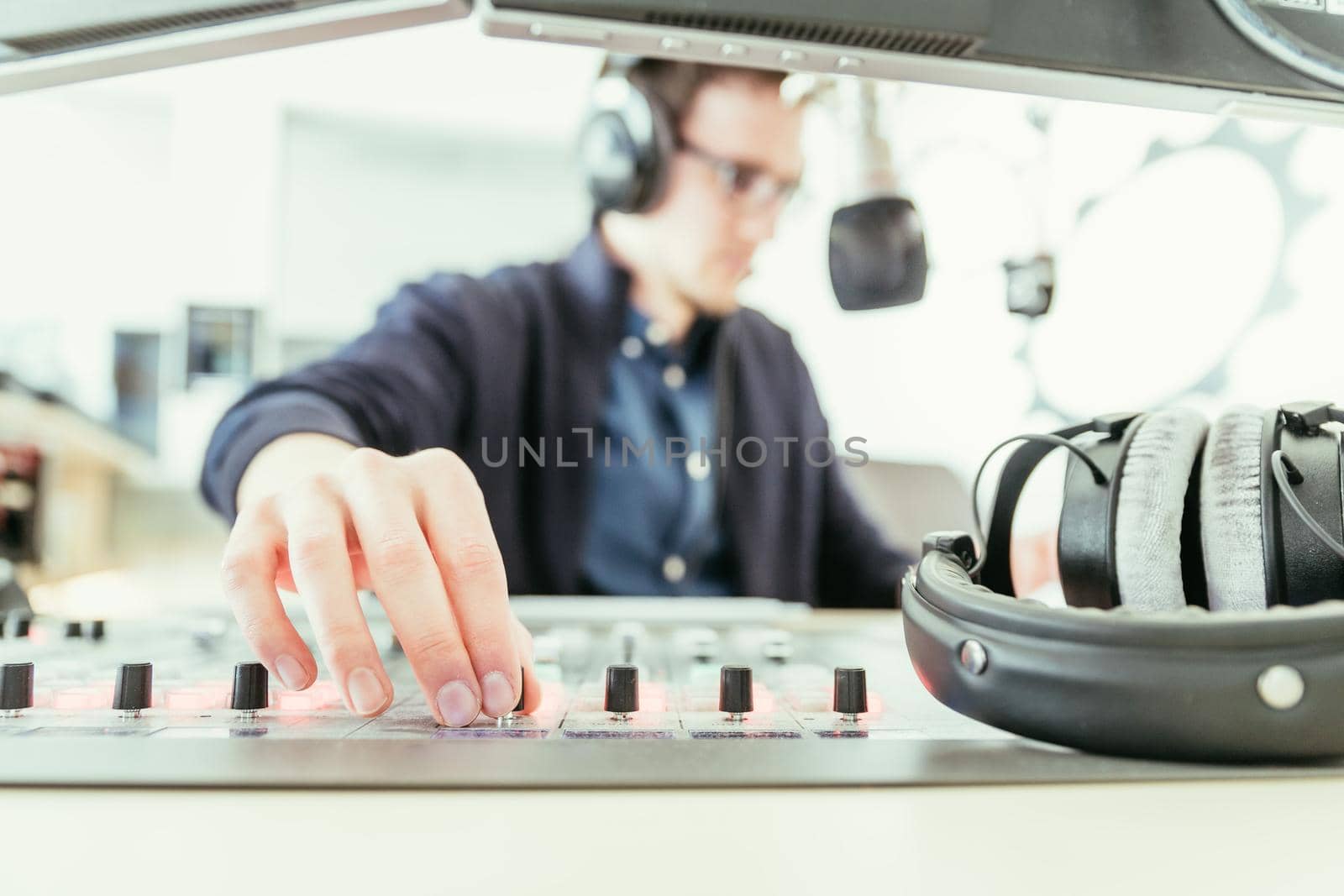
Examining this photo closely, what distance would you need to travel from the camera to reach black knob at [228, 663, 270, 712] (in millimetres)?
418

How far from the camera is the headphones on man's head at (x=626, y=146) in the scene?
1.11 meters

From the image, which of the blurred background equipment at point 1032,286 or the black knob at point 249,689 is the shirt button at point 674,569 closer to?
the blurred background equipment at point 1032,286

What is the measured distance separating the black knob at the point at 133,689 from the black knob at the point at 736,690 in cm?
30

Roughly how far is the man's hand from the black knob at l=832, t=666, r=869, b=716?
16 centimetres

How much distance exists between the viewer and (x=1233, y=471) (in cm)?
39

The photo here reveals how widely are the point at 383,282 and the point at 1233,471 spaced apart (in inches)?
86.3

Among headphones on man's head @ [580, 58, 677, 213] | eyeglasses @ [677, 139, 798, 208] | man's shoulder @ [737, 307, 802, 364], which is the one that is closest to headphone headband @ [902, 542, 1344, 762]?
headphones on man's head @ [580, 58, 677, 213]

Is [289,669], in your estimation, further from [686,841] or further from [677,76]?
[677,76]

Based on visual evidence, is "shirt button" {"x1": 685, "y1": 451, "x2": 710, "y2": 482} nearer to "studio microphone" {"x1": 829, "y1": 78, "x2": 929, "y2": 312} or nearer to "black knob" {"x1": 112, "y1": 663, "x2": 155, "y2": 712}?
"studio microphone" {"x1": 829, "y1": 78, "x2": 929, "y2": 312}

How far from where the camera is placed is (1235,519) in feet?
1.28

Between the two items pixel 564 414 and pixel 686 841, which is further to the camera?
pixel 564 414

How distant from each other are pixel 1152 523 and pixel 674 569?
127 cm

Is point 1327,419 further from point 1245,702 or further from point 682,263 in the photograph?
point 682,263

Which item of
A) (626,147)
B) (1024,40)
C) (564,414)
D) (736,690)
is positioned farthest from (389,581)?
(564,414)
